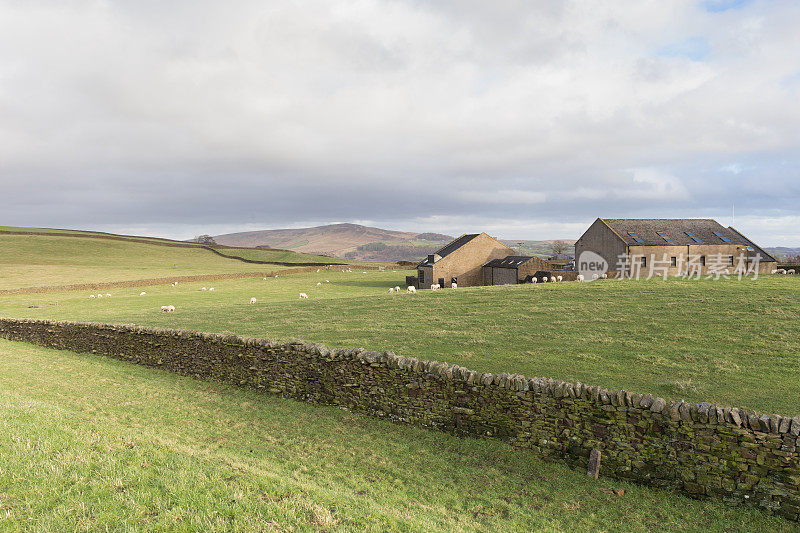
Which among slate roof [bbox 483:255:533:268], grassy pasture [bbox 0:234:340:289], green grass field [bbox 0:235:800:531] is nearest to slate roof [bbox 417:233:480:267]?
slate roof [bbox 483:255:533:268]

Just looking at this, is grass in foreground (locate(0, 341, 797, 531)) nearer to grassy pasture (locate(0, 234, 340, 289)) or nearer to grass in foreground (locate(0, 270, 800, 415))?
grass in foreground (locate(0, 270, 800, 415))

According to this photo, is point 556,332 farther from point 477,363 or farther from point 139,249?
point 139,249

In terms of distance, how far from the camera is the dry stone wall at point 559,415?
7645 mm

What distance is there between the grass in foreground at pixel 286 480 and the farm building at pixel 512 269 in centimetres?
4314

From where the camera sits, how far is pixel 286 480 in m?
7.04


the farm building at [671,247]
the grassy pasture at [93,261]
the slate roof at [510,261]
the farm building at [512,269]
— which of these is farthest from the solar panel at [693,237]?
the grassy pasture at [93,261]

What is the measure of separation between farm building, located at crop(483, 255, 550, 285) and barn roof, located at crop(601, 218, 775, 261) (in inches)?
393

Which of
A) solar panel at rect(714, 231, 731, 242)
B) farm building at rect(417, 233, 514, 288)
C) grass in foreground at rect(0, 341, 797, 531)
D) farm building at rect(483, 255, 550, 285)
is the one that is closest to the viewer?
grass in foreground at rect(0, 341, 797, 531)

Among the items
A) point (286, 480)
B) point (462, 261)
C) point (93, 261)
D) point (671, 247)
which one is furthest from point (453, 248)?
point (93, 261)

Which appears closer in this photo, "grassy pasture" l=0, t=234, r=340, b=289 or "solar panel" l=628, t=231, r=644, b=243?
"solar panel" l=628, t=231, r=644, b=243

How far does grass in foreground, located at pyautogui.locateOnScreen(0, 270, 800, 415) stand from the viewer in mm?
12266

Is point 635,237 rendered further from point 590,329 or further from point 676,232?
point 590,329

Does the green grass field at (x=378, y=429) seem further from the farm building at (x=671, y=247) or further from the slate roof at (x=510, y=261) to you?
the slate roof at (x=510, y=261)

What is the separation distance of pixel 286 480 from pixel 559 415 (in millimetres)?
6563
